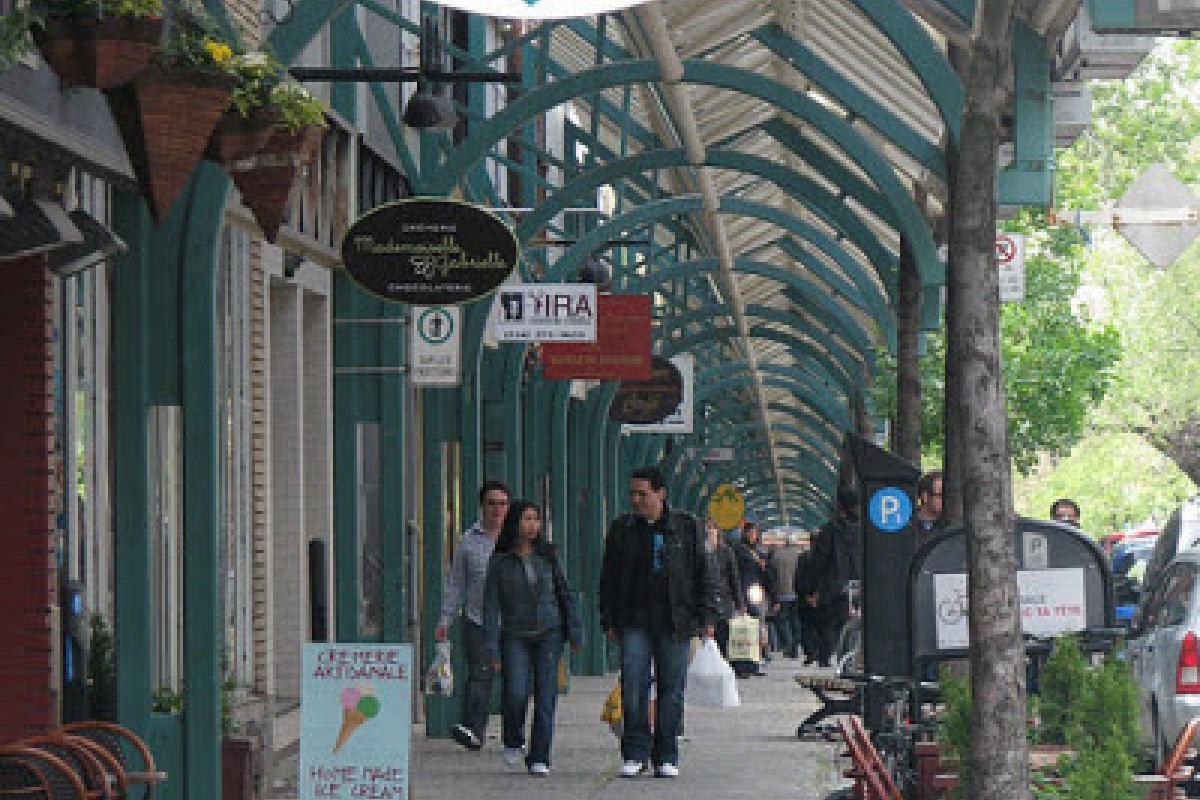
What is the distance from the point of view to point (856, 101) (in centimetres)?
1775

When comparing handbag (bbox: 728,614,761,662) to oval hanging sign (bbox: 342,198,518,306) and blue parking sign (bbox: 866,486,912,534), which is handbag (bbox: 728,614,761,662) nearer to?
blue parking sign (bbox: 866,486,912,534)

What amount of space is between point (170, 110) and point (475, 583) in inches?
364

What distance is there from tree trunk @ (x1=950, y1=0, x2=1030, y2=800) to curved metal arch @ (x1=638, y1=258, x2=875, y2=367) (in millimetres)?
19487

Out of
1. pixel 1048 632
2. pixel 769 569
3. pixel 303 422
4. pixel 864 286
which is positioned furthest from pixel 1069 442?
pixel 1048 632

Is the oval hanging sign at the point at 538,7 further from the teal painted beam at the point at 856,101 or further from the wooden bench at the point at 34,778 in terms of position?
the teal painted beam at the point at 856,101

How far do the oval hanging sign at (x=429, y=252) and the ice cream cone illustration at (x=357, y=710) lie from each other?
446cm

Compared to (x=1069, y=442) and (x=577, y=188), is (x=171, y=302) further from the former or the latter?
(x=1069, y=442)

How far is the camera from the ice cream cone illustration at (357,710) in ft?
35.8

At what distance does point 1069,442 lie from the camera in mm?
37312

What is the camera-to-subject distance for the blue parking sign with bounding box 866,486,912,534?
1741 cm

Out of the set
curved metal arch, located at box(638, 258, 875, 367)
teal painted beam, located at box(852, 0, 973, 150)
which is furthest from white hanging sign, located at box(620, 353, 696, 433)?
teal painted beam, located at box(852, 0, 973, 150)

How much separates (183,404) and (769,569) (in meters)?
28.0

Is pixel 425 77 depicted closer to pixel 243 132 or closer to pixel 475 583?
pixel 475 583

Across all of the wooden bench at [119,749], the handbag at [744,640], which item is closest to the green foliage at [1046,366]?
the handbag at [744,640]
